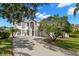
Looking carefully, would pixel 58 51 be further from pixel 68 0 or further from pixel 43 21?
pixel 68 0

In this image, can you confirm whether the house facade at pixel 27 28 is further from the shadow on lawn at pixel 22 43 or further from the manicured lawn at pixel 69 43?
the manicured lawn at pixel 69 43

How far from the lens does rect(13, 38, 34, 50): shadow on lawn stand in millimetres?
3877

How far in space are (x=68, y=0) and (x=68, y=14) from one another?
0.21 m

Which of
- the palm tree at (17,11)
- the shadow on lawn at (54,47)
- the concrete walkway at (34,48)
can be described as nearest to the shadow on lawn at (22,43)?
the concrete walkway at (34,48)

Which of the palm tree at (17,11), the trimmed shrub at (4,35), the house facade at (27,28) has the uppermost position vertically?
the palm tree at (17,11)

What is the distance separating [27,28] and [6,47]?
431 millimetres

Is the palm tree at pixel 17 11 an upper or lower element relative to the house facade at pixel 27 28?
upper

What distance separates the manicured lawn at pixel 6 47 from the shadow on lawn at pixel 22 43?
0.09 metres

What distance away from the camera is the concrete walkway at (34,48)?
150 inches

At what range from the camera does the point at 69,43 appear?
3844mm

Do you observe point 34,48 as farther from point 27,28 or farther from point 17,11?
point 17,11

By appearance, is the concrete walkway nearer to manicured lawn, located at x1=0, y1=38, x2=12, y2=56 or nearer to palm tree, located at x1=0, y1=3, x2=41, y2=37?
manicured lawn, located at x1=0, y1=38, x2=12, y2=56

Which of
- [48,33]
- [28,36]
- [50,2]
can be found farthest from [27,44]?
[50,2]

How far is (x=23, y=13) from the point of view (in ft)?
12.7
